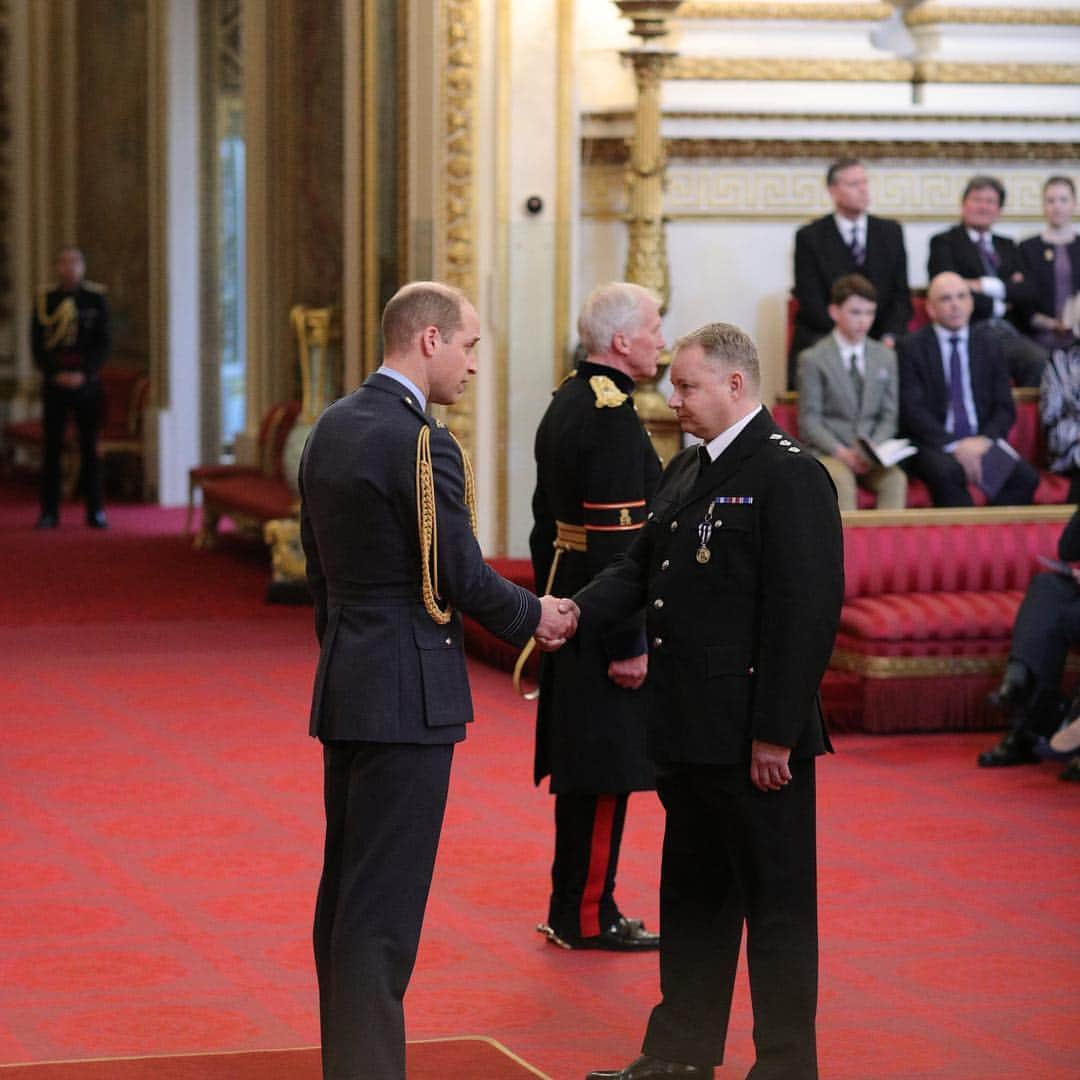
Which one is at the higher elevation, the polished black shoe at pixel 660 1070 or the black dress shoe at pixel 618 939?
the polished black shoe at pixel 660 1070

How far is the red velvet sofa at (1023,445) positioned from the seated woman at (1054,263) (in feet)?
1.72

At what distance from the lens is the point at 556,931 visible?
19.3 feet

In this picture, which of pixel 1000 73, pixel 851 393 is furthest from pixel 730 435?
pixel 1000 73

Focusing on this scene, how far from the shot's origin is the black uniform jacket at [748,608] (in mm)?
4395

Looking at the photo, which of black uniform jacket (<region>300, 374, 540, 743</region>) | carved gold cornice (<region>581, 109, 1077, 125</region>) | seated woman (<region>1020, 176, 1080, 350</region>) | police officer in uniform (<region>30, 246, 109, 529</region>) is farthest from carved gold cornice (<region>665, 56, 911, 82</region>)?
black uniform jacket (<region>300, 374, 540, 743</region>)

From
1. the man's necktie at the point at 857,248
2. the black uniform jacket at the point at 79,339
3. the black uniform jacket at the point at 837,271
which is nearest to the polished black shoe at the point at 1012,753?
the black uniform jacket at the point at 837,271

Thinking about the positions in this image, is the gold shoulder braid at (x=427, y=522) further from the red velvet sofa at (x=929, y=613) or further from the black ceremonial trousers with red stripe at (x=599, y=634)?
the red velvet sofa at (x=929, y=613)

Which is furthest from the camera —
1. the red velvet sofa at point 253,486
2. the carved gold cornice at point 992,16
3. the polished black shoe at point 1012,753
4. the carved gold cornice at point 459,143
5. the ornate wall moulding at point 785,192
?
the red velvet sofa at point 253,486

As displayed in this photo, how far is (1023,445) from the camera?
1124 cm

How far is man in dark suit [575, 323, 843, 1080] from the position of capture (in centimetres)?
441

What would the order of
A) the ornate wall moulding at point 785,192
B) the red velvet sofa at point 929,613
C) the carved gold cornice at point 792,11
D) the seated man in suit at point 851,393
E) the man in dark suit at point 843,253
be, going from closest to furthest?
the red velvet sofa at point 929,613 < the seated man in suit at point 851,393 < the man in dark suit at point 843,253 < the ornate wall moulding at point 785,192 < the carved gold cornice at point 792,11

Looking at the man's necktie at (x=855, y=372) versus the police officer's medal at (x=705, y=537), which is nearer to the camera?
the police officer's medal at (x=705, y=537)

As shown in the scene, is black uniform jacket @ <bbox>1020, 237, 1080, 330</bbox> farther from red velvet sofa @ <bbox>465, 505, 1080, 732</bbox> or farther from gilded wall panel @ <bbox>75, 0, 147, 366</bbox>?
gilded wall panel @ <bbox>75, 0, 147, 366</bbox>

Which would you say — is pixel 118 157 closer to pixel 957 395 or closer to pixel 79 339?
pixel 79 339
